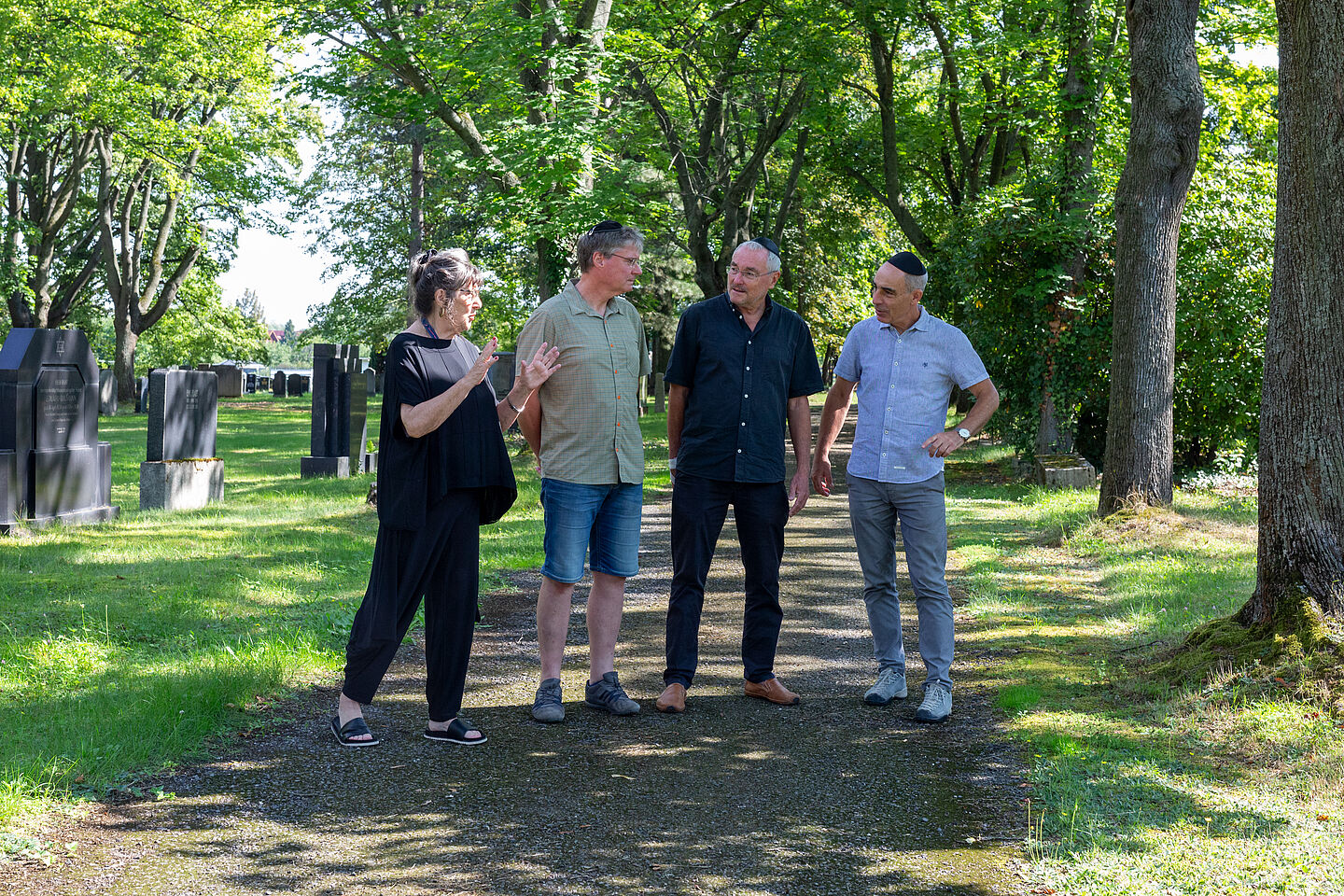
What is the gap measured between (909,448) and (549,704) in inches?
77.8

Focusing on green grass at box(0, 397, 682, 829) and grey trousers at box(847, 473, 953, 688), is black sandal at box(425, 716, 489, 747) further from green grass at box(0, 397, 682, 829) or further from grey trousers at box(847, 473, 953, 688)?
grey trousers at box(847, 473, 953, 688)

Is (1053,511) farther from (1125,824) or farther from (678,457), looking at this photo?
(1125,824)

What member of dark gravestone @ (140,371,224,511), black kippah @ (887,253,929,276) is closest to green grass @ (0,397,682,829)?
dark gravestone @ (140,371,224,511)

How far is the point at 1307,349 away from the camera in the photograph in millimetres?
5578

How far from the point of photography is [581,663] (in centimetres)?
626

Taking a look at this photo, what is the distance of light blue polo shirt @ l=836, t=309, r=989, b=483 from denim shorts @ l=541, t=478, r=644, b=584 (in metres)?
1.10

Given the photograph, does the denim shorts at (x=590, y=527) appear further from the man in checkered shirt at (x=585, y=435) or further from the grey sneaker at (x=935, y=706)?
the grey sneaker at (x=935, y=706)

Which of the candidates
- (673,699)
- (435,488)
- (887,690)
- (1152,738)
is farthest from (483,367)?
(1152,738)

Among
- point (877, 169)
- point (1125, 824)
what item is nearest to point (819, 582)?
point (1125, 824)

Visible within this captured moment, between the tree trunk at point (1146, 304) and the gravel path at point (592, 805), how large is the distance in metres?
5.45

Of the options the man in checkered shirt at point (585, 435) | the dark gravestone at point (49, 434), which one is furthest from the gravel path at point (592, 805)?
the dark gravestone at point (49, 434)

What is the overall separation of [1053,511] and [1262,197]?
6575 mm

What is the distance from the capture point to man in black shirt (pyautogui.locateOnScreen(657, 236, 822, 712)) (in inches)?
213

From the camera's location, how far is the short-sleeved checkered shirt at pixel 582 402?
5180 mm
